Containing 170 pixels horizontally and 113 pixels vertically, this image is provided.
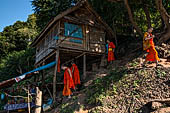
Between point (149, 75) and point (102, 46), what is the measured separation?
6.02 metres

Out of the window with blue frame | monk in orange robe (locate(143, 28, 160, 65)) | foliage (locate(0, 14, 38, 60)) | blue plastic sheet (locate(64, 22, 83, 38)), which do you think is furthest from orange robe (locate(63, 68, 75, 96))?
foliage (locate(0, 14, 38, 60))

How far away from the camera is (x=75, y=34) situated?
11883 millimetres

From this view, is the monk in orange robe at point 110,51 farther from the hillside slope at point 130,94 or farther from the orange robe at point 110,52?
the hillside slope at point 130,94

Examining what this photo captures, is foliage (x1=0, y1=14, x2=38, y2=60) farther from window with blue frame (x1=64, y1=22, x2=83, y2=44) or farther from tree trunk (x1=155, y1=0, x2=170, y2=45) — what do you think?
tree trunk (x1=155, y1=0, x2=170, y2=45)

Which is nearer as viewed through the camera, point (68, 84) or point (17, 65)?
point (68, 84)

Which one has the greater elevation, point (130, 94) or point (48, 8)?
point (48, 8)

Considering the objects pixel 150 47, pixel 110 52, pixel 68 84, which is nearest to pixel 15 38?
pixel 110 52

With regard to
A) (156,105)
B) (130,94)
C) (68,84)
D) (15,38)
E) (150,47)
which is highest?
(15,38)

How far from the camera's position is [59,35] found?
11.2 metres

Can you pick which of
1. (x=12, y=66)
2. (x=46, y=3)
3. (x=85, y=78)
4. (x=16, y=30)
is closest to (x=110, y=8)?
(x=46, y=3)

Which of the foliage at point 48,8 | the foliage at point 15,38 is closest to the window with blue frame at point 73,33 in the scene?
the foliage at point 48,8

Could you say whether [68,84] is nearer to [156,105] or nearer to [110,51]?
[110,51]

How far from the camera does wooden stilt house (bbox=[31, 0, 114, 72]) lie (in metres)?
11.4

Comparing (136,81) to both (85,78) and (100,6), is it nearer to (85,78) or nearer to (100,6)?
(85,78)
